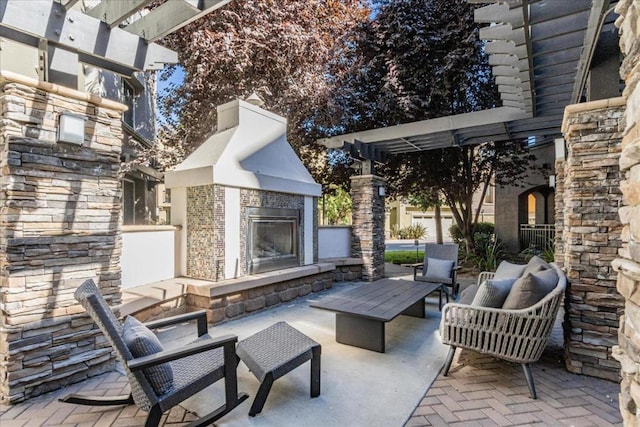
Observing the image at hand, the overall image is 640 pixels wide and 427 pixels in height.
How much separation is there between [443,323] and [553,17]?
9.11 ft

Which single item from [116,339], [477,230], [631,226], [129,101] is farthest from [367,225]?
[477,230]

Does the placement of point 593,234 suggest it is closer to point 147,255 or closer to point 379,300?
point 379,300

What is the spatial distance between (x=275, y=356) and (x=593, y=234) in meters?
2.96

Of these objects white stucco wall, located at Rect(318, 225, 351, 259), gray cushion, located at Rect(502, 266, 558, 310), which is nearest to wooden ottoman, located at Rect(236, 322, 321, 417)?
gray cushion, located at Rect(502, 266, 558, 310)

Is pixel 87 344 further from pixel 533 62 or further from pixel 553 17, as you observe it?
pixel 533 62

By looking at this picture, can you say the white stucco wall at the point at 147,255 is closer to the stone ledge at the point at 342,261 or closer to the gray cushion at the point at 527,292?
A: the stone ledge at the point at 342,261

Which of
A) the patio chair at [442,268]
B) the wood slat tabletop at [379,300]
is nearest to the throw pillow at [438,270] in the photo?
the patio chair at [442,268]

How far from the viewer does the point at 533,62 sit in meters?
3.52

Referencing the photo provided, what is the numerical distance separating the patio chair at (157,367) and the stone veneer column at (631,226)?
6.56 feet

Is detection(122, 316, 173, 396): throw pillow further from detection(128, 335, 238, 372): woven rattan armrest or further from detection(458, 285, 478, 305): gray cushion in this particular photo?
detection(458, 285, 478, 305): gray cushion

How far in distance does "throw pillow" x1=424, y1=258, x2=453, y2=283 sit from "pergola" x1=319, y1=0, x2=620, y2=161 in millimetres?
2365

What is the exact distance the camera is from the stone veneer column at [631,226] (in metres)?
1.10

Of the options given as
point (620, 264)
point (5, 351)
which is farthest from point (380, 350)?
point (5, 351)

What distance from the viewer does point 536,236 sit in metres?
11.3
